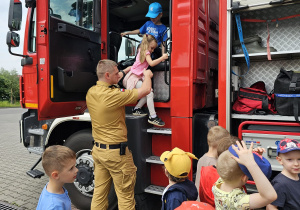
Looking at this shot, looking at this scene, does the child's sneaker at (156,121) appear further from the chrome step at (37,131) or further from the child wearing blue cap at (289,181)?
the chrome step at (37,131)

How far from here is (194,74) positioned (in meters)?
3.14

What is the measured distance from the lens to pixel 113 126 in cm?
297

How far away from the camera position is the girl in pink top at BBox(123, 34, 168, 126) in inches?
132

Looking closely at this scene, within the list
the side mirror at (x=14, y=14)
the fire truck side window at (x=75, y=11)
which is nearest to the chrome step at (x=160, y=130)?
the fire truck side window at (x=75, y=11)

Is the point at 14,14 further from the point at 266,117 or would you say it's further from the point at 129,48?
the point at 266,117

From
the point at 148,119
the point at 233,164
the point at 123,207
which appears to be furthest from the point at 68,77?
the point at 233,164

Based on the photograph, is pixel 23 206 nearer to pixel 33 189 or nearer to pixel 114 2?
pixel 33 189

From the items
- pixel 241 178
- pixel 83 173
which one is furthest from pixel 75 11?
pixel 241 178

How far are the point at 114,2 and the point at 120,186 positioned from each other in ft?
9.85

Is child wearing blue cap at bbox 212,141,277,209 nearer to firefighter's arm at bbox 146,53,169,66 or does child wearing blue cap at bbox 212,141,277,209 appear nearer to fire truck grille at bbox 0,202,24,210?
firefighter's arm at bbox 146,53,169,66

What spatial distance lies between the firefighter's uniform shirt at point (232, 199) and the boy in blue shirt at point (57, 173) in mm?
978

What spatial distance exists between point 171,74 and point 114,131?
917mm

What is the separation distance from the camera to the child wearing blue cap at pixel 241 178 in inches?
57.7

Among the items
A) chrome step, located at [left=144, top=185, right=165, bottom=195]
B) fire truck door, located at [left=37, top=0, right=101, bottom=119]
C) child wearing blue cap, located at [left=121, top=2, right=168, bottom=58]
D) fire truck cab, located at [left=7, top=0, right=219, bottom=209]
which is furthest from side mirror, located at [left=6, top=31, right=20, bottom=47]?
chrome step, located at [left=144, top=185, right=165, bottom=195]
